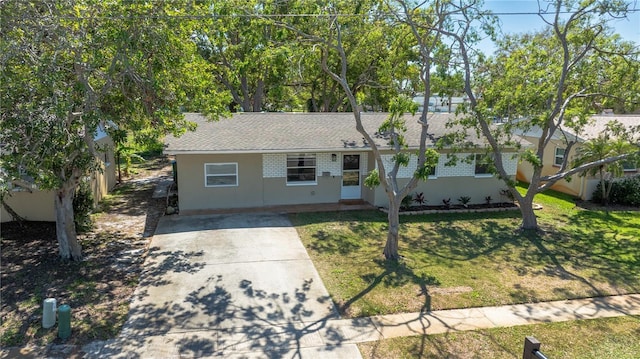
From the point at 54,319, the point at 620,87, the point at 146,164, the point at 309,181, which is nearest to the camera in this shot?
the point at 54,319

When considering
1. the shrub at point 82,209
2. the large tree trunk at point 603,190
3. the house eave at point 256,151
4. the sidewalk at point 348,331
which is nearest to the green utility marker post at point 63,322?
the sidewalk at point 348,331

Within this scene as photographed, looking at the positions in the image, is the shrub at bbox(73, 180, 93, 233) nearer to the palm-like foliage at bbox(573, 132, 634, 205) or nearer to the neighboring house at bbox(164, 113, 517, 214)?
the neighboring house at bbox(164, 113, 517, 214)

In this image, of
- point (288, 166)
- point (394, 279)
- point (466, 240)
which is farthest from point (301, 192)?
point (394, 279)

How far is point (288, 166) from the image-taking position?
17047 millimetres

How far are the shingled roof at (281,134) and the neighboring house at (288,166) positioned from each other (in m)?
0.03

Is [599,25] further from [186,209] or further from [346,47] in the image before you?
[186,209]

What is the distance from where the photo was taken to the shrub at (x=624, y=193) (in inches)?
736

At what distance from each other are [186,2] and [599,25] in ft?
37.6

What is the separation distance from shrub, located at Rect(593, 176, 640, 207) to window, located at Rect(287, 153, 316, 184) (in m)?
12.4

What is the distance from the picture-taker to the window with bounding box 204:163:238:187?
1617 cm

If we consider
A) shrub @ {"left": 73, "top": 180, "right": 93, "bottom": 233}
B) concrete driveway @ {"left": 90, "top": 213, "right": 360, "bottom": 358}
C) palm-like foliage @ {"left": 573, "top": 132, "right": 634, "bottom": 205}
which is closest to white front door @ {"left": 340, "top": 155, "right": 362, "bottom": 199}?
concrete driveway @ {"left": 90, "top": 213, "right": 360, "bottom": 358}

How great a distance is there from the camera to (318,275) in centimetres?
1059

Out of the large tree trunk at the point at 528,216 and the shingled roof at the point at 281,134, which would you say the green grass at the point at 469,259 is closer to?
the large tree trunk at the point at 528,216

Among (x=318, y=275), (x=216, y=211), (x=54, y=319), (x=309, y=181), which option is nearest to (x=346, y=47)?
(x=309, y=181)
